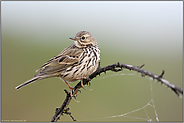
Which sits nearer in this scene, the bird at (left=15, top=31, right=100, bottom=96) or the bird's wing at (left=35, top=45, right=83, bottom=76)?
the bird at (left=15, top=31, right=100, bottom=96)

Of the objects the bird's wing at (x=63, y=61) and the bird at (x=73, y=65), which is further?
the bird's wing at (x=63, y=61)

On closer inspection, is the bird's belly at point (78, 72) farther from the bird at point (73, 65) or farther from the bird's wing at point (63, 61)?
the bird's wing at point (63, 61)

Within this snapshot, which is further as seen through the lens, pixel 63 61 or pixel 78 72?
pixel 63 61

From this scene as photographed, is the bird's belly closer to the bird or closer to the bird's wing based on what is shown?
the bird

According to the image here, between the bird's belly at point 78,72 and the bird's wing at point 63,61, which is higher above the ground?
the bird's wing at point 63,61

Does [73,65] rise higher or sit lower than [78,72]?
higher

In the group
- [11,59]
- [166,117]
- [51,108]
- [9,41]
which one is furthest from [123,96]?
[9,41]

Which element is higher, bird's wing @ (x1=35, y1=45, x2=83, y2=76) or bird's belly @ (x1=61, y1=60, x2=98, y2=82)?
bird's wing @ (x1=35, y1=45, x2=83, y2=76)

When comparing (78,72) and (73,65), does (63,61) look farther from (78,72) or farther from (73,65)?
(78,72)

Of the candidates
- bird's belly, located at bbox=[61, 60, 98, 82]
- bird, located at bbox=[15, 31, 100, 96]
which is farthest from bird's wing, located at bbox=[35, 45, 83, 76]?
bird's belly, located at bbox=[61, 60, 98, 82]

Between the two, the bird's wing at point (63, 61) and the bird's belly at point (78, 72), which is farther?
the bird's wing at point (63, 61)

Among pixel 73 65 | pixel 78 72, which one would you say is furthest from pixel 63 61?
pixel 78 72

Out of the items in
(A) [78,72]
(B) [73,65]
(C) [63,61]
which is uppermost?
(C) [63,61]

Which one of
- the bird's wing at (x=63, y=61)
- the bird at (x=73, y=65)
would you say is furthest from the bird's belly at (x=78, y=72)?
the bird's wing at (x=63, y=61)
